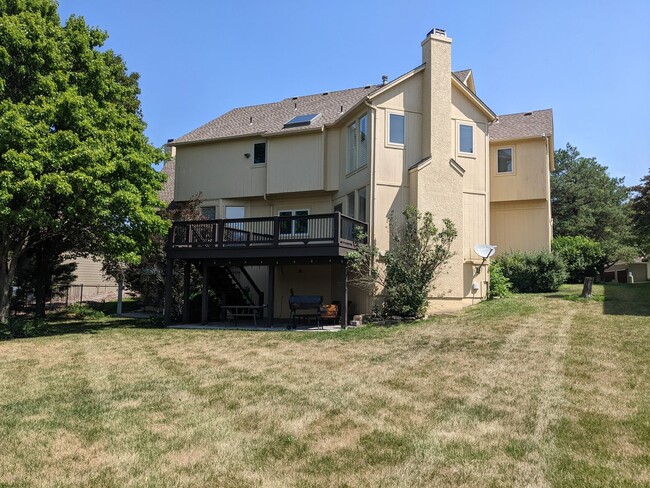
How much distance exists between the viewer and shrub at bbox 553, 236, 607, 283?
2003cm

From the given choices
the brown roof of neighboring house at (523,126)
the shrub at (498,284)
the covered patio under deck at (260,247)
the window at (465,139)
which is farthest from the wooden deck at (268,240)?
the brown roof of neighboring house at (523,126)

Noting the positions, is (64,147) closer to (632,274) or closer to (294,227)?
(294,227)

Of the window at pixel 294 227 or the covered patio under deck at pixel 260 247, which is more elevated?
the window at pixel 294 227

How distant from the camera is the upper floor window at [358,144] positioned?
1661cm

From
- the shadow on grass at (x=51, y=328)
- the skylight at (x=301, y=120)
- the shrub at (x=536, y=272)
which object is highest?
the skylight at (x=301, y=120)

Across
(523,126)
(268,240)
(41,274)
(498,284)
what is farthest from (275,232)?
(523,126)

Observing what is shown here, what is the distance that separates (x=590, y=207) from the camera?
35844 millimetres

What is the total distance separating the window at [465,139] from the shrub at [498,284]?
4.45m

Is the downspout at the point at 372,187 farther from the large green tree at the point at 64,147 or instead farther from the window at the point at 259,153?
the large green tree at the point at 64,147

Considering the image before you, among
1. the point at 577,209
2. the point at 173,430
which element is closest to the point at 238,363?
the point at 173,430

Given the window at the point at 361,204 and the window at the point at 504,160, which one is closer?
the window at the point at 361,204

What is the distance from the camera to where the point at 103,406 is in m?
6.22

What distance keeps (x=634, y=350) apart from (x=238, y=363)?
7.11 metres

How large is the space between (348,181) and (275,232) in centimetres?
413
